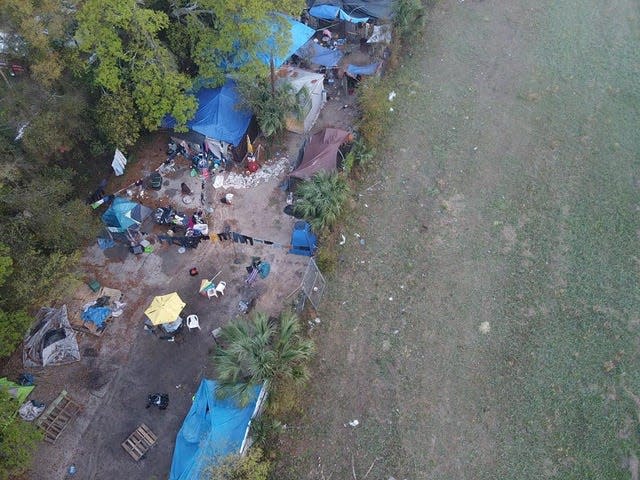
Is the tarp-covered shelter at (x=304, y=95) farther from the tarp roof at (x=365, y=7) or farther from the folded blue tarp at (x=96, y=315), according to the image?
the folded blue tarp at (x=96, y=315)

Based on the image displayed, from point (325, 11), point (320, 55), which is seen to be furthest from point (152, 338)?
point (325, 11)

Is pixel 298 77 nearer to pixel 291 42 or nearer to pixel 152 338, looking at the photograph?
pixel 291 42

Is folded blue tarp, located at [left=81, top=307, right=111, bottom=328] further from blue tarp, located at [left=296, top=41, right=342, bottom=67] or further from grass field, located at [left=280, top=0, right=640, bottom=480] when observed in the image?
blue tarp, located at [left=296, top=41, right=342, bottom=67]

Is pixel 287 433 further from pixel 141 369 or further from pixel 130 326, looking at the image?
pixel 130 326

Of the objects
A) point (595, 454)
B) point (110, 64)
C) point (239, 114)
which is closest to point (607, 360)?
point (595, 454)

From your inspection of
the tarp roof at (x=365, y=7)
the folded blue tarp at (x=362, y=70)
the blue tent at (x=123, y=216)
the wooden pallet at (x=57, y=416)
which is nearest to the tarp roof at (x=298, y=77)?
the folded blue tarp at (x=362, y=70)
